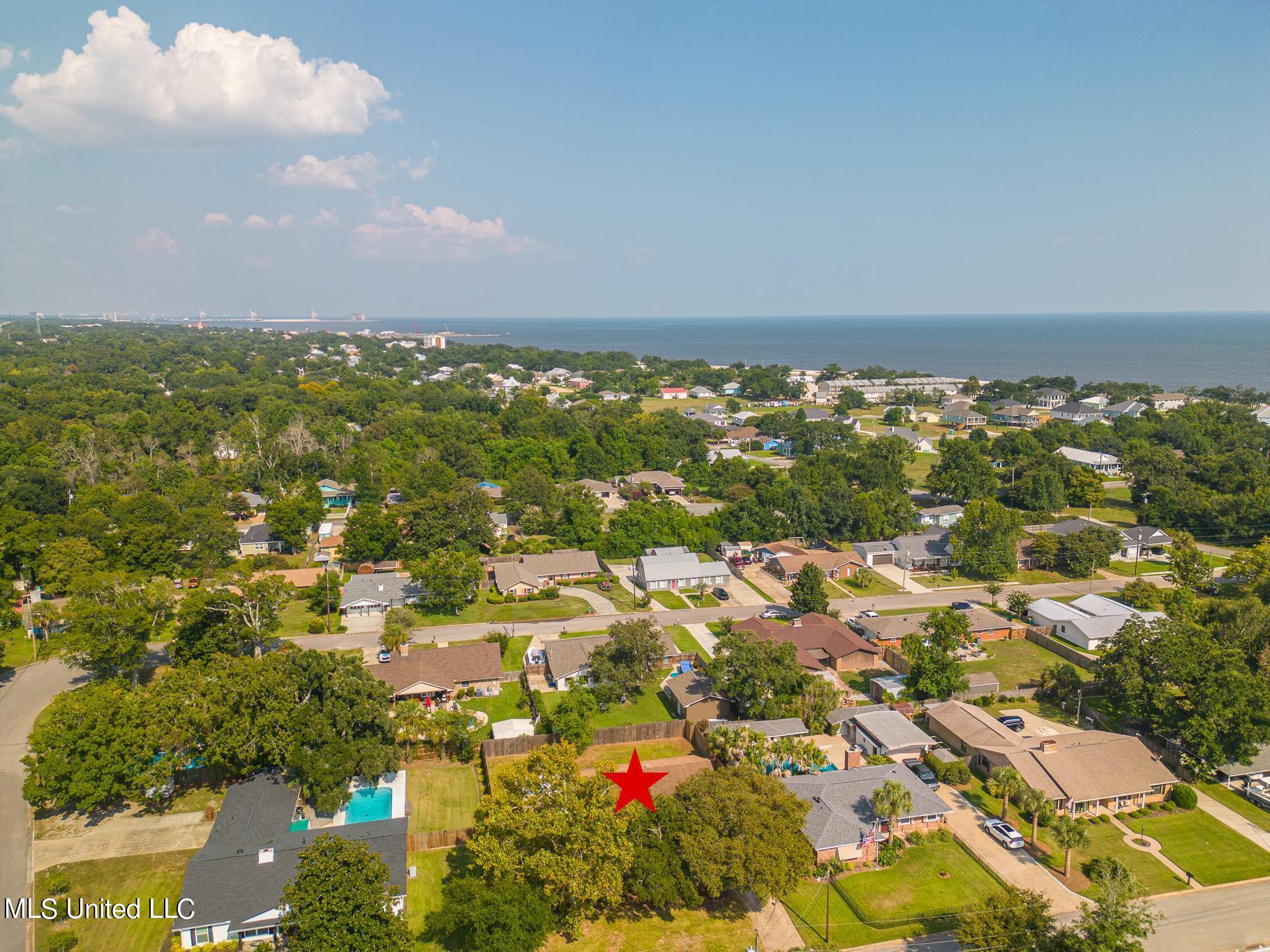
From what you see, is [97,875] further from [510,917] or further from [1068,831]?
[1068,831]

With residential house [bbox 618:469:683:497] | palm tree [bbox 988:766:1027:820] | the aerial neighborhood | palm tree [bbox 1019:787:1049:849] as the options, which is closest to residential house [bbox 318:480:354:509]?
the aerial neighborhood

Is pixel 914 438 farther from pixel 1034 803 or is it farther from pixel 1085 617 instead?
pixel 1034 803

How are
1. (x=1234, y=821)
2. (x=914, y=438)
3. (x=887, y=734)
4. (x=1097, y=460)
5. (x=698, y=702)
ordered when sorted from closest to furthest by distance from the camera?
(x=1234, y=821), (x=887, y=734), (x=698, y=702), (x=1097, y=460), (x=914, y=438)

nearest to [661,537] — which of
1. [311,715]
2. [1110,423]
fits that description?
[311,715]

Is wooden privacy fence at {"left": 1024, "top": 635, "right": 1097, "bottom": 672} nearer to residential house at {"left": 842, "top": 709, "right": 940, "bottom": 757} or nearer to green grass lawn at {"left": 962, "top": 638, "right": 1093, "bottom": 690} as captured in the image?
green grass lawn at {"left": 962, "top": 638, "right": 1093, "bottom": 690}

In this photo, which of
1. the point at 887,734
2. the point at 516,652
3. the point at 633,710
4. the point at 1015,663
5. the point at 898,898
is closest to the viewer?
the point at 898,898

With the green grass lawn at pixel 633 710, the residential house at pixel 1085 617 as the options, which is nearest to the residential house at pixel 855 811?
the green grass lawn at pixel 633 710

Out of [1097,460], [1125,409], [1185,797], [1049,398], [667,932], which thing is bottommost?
[667,932]

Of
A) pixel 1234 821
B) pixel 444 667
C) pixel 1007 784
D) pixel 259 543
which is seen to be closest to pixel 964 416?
pixel 1234 821
